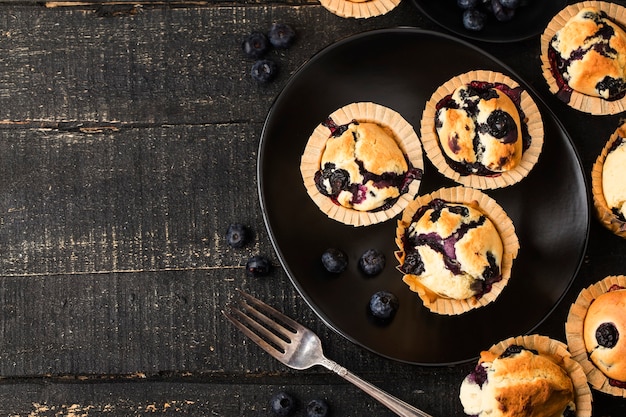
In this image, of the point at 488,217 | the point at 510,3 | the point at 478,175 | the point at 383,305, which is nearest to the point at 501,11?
the point at 510,3

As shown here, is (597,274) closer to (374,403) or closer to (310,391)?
(374,403)

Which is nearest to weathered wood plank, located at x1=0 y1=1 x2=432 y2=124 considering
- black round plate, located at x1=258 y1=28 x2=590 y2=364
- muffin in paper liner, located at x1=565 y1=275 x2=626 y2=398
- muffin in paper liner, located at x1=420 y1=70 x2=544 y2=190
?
black round plate, located at x1=258 y1=28 x2=590 y2=364

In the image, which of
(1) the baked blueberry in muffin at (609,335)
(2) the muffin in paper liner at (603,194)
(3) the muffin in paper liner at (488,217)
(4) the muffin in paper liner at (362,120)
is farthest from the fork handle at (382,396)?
(2) the muffin in paper liner at (603,194)

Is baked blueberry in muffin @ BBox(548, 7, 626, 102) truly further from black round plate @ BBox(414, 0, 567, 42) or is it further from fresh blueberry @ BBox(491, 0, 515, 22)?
fresh blueberry @ BBox(491, 0, 515, 22)

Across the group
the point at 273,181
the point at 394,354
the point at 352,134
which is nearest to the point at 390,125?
the point at 352,134

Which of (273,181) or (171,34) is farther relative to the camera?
(171,34)

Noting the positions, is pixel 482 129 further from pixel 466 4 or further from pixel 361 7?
pixel 361 7
